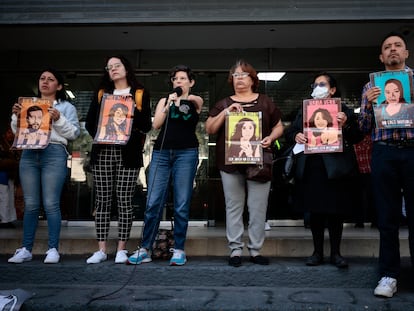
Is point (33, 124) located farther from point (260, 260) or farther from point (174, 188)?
point (260, 260)

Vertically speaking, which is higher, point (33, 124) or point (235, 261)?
point (33, 124)

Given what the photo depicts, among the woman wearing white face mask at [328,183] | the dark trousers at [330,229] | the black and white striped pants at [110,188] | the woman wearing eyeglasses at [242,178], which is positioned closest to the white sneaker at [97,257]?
the black and white striped pants at [110,188]

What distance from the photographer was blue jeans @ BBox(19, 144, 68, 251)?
381cm

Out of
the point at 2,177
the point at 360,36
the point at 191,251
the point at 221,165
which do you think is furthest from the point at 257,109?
the point at 2,177

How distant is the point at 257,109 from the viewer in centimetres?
378

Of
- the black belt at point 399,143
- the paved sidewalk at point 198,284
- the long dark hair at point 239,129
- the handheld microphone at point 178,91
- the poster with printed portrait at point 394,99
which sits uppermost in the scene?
the handheld microphone at point 178,91

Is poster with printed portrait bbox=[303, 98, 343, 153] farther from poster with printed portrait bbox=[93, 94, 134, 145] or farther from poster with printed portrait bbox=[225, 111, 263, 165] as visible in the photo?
poster with printed portrait bbox=[93, 94, 134, 145]

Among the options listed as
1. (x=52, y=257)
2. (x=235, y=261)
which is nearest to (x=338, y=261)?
(x=235, y=261)

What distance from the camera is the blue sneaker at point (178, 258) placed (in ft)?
11.9

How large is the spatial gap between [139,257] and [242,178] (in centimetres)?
116

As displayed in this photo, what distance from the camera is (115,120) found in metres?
3.81

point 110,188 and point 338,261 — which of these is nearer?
point 338,261

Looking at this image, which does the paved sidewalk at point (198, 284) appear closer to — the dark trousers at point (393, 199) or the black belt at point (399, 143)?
the dark trousers at point (393, 199)

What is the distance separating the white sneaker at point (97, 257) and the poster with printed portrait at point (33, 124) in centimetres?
109
